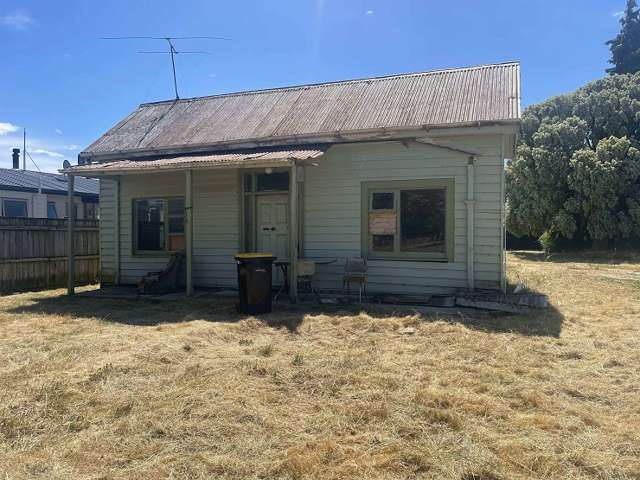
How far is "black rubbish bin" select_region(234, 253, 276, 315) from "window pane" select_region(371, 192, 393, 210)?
254cm

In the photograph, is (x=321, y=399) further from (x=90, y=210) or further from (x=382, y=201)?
(x=90, y=210)

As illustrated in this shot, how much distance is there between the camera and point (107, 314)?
7.93 meters

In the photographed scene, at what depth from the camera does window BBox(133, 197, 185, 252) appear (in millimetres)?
10859

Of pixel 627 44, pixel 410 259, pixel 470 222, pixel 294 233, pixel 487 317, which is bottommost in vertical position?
pixel 487 317

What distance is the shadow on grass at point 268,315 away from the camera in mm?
6848

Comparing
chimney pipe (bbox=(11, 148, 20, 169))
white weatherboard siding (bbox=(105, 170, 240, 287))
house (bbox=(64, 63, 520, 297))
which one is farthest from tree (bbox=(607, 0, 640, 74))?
chimney pipe (bbox=(11, 148, 20, 169))

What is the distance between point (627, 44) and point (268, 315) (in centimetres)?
3328

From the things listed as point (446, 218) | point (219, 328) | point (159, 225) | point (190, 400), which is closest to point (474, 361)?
point (190, 400)

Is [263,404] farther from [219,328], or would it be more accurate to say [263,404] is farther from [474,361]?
[219,328]

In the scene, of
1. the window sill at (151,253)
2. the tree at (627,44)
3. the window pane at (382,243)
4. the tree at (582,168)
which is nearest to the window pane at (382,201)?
the window pane at (382,243)

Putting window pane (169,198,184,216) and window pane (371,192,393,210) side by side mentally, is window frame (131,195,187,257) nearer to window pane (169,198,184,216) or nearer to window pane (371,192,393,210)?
window pane (169,198,184,216)

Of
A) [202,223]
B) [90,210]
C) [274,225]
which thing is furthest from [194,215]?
[90,210]

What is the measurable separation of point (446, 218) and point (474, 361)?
4.05m

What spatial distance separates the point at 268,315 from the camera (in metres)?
7.62
